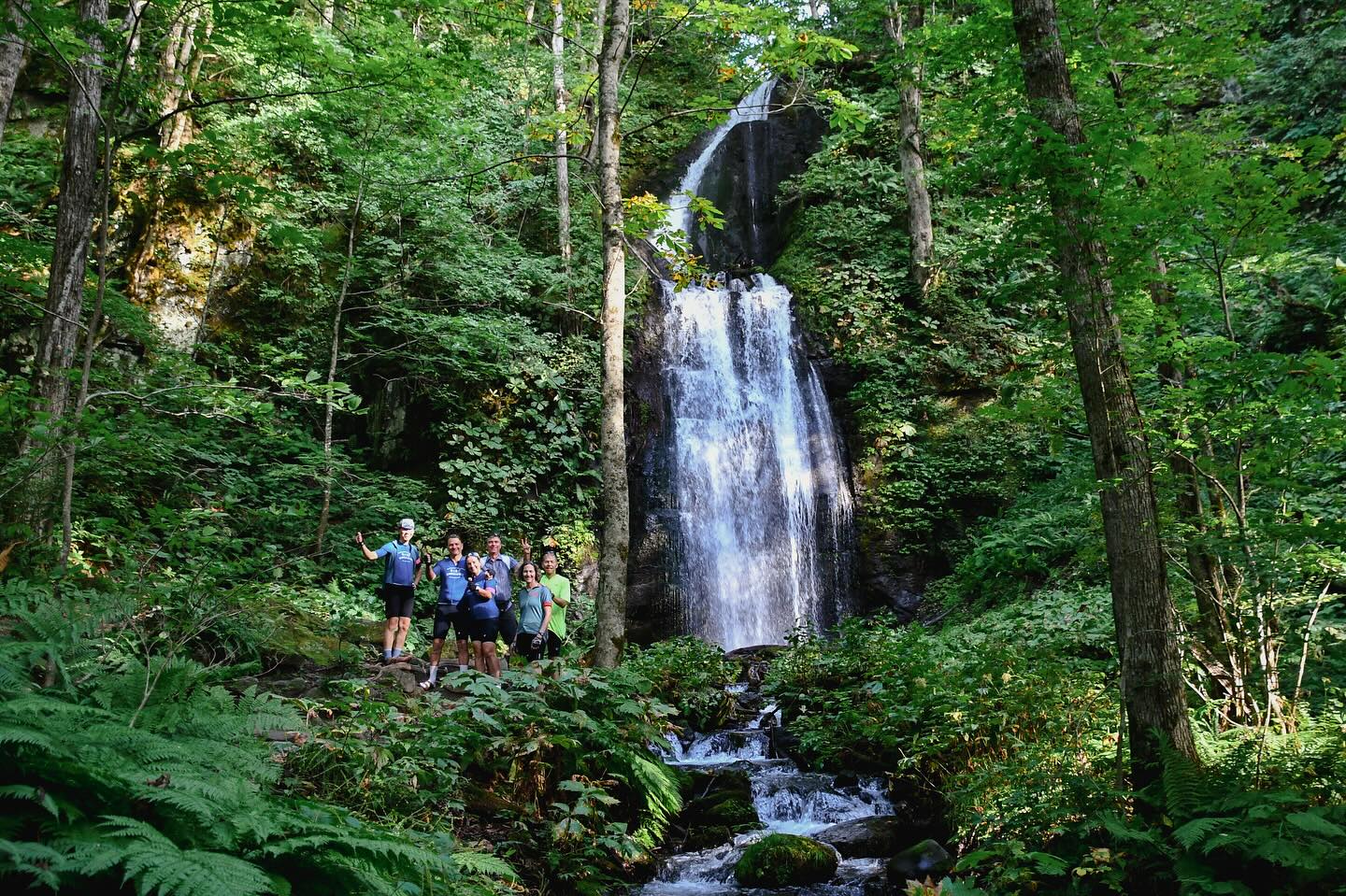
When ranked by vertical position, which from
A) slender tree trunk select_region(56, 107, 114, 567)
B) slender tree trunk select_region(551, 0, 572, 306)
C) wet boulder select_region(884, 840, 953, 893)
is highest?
slender tree trunk select_region(551, 0, 572, 306)

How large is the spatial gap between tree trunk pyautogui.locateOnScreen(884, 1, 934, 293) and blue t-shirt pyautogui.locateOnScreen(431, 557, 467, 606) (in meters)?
12.7

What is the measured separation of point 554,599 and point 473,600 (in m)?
1.09

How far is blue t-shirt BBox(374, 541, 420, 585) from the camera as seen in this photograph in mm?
8281

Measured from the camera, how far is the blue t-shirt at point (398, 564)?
8281mm

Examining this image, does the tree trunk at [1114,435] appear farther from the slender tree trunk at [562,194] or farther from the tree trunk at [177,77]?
the tree trunk at [177,77]

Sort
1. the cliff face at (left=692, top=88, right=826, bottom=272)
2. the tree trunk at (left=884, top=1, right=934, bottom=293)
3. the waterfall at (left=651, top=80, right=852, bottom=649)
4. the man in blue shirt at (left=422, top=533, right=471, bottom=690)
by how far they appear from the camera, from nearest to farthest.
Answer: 1. the man in blue shirt at (left=422, top=533, right=471, bottom=690)
2. the waterfall at (left=651, top=80, right=852, bottom=649)
3. the tree trunk at (left=884, top=1, right=934, bottom=293)
4. the cliff face at (left=692, top=88, right=826, bottom=272)

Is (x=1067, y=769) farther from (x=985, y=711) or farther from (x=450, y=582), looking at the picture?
(x=450, y=582)

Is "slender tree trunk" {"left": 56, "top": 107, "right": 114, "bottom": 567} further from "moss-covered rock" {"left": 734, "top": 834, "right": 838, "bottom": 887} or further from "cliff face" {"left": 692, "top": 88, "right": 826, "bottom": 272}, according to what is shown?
"cliff face" {"left": 692, "top": 88, "right": 826, "bottom": 272}

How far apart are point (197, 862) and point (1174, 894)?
4.58m

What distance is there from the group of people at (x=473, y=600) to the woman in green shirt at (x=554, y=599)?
0.04 feet

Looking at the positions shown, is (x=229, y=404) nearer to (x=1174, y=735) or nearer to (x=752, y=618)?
(x=1174, y=735)

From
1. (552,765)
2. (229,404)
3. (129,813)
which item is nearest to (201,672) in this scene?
(129,813)

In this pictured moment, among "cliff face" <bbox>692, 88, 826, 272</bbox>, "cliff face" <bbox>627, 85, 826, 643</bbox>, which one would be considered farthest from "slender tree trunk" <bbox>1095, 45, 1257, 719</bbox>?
"cliff face" <bbox>692, 88, 826, 272</bbox>

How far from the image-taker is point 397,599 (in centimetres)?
841
